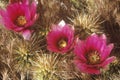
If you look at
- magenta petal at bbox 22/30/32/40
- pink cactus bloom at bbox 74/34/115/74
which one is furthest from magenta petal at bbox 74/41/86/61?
magenta petal at bbox 22/30/32/40

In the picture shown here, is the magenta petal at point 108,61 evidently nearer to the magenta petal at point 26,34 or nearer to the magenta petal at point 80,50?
the magenta petal at point 80,50

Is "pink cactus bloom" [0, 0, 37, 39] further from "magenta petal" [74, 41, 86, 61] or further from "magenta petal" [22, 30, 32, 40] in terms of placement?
"magenta petal" [74, 41, 86, 61]

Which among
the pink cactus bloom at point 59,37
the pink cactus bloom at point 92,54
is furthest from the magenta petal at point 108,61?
the pink cactus bloom at point 59,37

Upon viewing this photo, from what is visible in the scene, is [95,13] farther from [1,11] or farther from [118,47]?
[1,11]

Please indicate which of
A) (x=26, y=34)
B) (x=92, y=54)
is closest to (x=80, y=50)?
(x=92, y=54)

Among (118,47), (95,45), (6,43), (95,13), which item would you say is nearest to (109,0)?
(95,13)

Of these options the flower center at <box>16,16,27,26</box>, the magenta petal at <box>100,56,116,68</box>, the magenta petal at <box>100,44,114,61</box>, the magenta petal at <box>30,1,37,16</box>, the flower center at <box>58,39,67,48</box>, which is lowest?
the magenta petal at <box>100,56,116,68</box>
